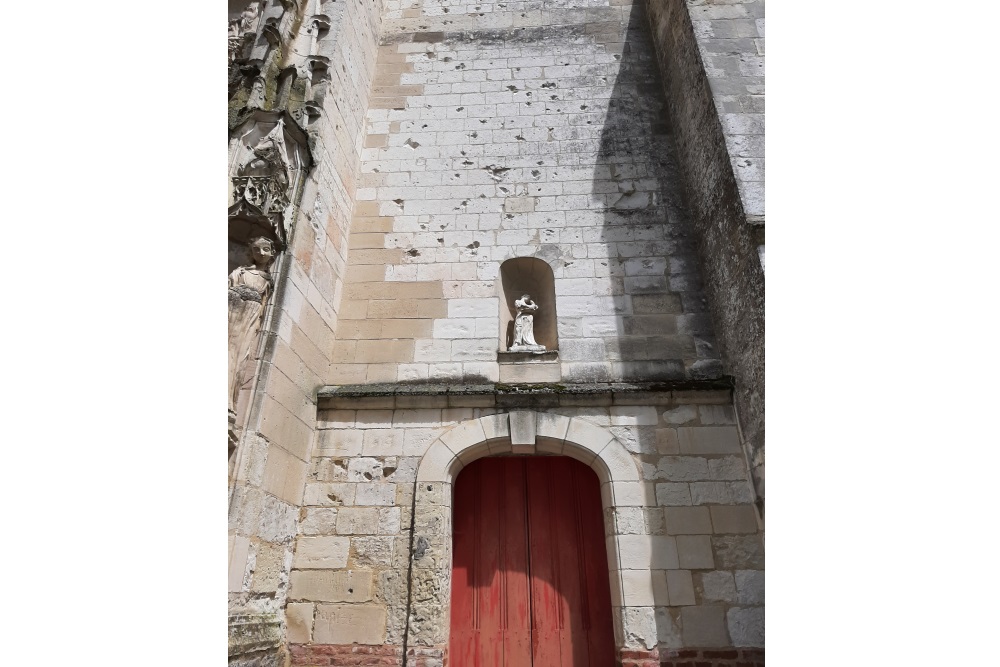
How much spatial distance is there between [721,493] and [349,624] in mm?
2467

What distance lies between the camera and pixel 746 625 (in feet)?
11.6

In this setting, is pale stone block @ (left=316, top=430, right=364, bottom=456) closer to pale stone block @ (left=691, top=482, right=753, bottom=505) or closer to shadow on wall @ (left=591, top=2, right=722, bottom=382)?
shadow on wall @ (left=591, top=2, right=722, bottom=382)

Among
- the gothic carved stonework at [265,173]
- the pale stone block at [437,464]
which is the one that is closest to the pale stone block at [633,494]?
the pale stone block at [437,464]

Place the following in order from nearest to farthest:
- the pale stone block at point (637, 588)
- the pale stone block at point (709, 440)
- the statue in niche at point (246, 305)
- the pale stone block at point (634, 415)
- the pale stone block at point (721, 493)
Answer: the statue in niche at point (246, 305), the pale stone block at point (637, 588), the pale stone block at point (721, 493), the pale stone block at point (709, 440), the pale stone block at point (634, 415)

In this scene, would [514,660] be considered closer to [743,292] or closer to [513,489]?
[513,489]

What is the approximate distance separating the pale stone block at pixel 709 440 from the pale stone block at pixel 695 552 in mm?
562

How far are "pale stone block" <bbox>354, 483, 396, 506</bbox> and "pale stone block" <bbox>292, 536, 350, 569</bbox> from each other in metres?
0.26

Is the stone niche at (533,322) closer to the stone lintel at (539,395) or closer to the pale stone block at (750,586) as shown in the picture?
the stone lintel at (539,395)

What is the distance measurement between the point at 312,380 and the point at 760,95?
4.04m

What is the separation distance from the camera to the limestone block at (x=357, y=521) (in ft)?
12.6

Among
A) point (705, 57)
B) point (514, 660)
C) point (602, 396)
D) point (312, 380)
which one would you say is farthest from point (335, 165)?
point (514, 660)

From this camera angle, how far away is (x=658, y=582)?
366cm

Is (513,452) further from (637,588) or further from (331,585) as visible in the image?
(331,585)

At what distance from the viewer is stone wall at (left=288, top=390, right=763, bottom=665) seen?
359cm
